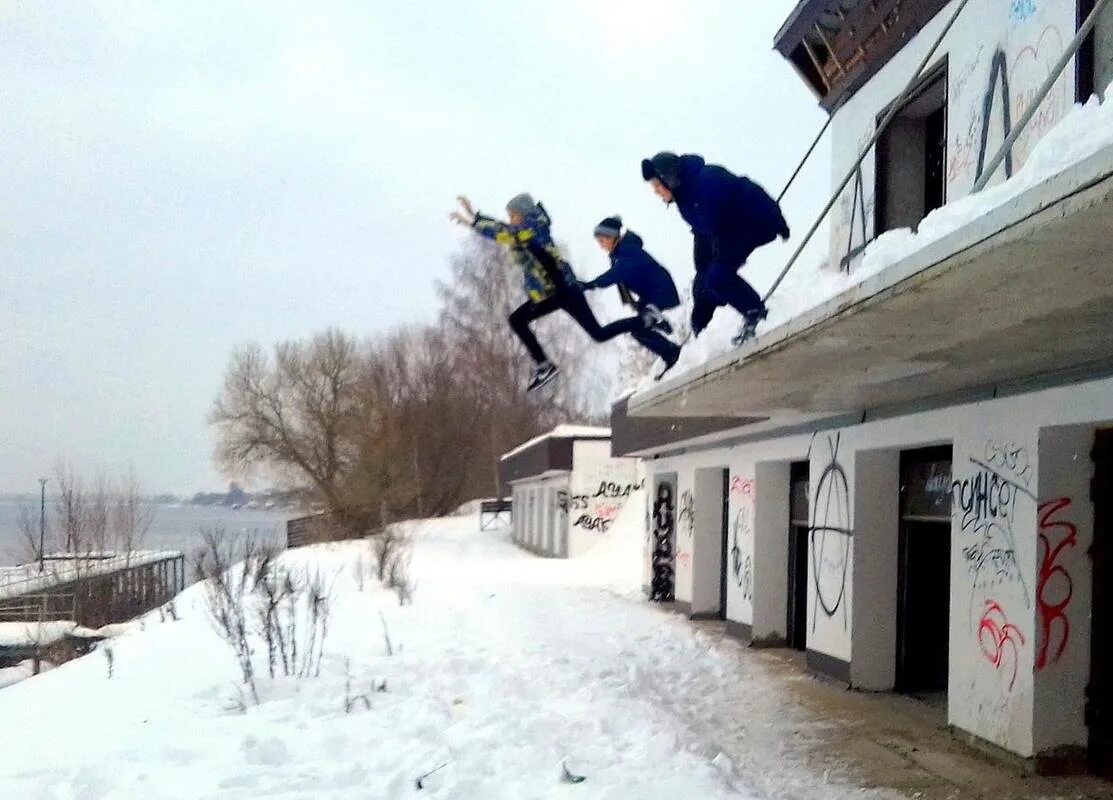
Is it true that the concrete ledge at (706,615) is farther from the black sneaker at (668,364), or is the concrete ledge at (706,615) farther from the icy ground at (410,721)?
the black sneaker at (668,364)

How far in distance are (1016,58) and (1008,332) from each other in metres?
3.76

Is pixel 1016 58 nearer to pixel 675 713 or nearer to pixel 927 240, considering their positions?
pixel 927 240

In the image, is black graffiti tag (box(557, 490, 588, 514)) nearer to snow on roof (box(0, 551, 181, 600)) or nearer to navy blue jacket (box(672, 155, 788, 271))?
snow on roof (box(0, 551, 181, 600))

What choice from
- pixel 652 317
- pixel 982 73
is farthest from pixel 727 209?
pixel 982 73

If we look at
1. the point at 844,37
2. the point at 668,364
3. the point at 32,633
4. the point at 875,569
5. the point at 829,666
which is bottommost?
the point at 32,633

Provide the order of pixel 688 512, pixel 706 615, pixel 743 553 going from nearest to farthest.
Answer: pixel 743 553 → pixel 706 615 → pixel 688 512

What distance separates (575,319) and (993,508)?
12.8 ft

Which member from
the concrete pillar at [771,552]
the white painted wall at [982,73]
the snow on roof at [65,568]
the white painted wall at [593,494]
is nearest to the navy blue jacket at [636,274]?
the white painted wall at [982,73]

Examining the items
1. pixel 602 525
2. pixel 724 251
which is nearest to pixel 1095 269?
pixel 724 251

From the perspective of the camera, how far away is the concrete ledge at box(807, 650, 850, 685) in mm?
11078

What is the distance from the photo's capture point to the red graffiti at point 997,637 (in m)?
7.88

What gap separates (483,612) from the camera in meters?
16.5

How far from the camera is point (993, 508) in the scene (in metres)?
8.32

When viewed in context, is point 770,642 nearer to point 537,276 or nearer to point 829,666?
point 829,666
